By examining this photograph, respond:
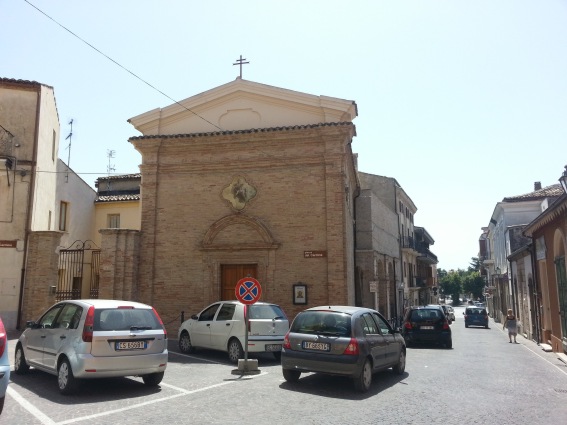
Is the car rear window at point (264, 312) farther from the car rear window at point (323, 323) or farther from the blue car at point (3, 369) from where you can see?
the blue car at point (3, 369)

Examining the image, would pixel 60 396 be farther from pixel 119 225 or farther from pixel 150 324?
pixel 119 225

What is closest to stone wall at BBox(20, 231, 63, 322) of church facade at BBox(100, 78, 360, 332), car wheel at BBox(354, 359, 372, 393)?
church facade at BBox(100, 78, 360, 332)

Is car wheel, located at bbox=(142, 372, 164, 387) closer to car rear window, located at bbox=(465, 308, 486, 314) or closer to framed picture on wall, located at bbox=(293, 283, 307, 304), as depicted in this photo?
framed picture on wall, located at bbox=(293, 283, 307, 304)

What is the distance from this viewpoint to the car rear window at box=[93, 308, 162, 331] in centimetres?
742

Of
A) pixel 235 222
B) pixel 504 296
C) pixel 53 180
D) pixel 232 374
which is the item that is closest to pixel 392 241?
pixel 504 296

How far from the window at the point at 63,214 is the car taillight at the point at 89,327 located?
17.9m

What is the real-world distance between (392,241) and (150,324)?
23.4 meters

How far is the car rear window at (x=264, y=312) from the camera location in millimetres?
11398

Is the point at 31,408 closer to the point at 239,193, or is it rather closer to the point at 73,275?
the point at 239,193

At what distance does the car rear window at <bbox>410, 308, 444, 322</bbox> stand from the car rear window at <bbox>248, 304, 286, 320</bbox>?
6.79m

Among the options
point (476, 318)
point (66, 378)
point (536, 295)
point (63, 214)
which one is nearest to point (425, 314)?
point (536, 295)

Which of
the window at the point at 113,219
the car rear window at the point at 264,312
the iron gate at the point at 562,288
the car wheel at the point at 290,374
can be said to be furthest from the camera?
the window at the point at 113,219

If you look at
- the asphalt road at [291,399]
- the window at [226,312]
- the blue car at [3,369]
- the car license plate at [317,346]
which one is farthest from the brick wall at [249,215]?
the blue car at [3,369]

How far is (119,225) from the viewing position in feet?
88.1
